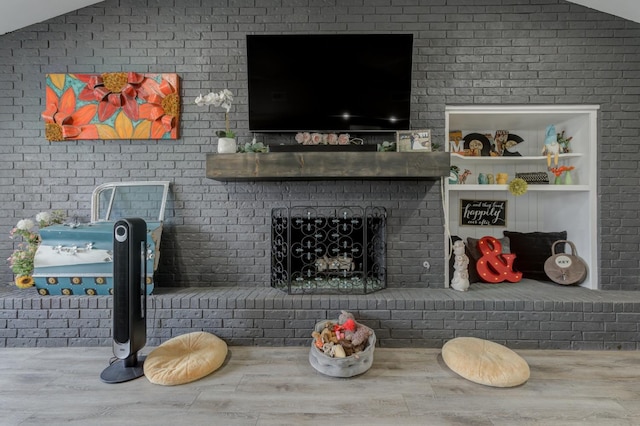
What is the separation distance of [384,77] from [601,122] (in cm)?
183

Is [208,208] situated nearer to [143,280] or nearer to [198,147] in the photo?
[198,147]

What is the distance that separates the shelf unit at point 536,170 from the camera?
8.46 feet

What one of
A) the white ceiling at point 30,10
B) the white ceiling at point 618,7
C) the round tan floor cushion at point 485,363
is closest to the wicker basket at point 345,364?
the round tan floor cushion at point 485,363

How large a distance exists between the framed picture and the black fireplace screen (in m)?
0.53

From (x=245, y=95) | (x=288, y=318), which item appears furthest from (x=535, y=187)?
(x=245, y=95)

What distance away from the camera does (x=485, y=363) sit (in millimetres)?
1873

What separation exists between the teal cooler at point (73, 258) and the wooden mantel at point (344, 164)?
3.23 feet

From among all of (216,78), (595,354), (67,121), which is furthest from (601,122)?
(67,121)

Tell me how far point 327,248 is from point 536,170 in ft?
7.16

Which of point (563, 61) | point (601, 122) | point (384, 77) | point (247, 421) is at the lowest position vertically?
point (247, 421)

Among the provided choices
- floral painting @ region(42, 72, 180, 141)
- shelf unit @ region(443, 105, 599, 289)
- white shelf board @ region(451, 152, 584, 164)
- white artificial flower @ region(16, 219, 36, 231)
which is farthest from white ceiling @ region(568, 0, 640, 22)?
white artificial flower @ region(16, 219, 36, 231)

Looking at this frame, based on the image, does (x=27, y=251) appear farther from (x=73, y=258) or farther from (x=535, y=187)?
(x=535, y=187)

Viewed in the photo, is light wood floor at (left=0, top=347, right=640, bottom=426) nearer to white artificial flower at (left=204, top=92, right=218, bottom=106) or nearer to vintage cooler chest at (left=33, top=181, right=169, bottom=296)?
vintage cooler chest at (left=33, top=181, right=169, bottom=296)

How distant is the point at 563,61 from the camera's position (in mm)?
2547
